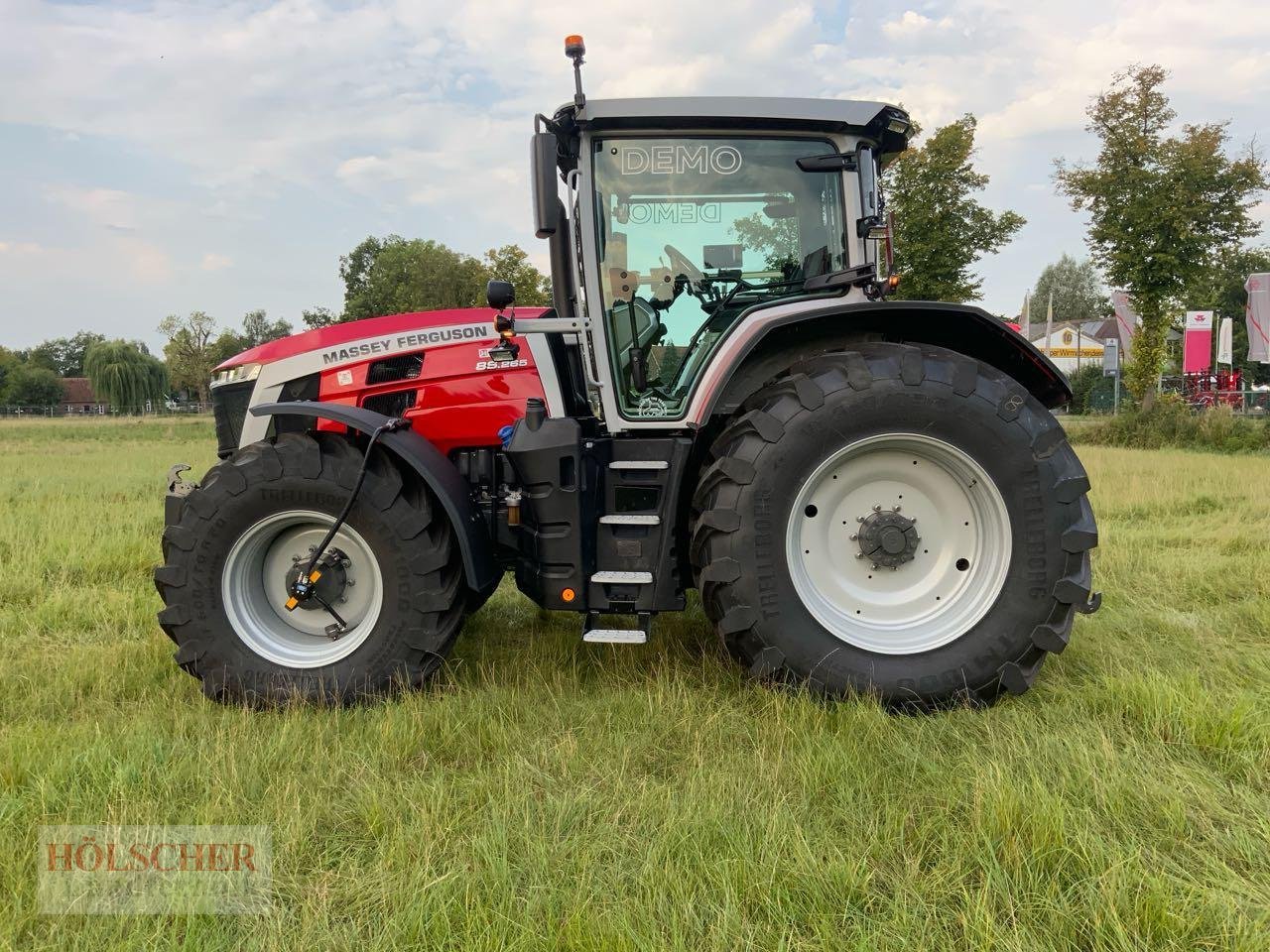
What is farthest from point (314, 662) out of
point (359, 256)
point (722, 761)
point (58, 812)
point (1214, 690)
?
point (359, 256)

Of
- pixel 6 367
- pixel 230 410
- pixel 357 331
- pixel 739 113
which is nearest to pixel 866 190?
pixel 739 113

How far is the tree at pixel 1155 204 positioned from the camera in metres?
15.8

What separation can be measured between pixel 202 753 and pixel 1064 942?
2.45m

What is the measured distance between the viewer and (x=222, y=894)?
1.84m

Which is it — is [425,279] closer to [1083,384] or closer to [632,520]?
[632,520]

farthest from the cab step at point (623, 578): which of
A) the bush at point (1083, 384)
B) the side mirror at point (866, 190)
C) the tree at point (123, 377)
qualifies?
the tree at point (123, 377)

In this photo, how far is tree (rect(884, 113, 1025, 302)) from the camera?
1706 centimetres

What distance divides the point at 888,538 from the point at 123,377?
6195 cm

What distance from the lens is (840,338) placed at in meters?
3.14

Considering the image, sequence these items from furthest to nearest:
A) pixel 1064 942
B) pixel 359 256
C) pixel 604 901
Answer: pixel 359 256, pixel 604 901, pixel 1064 942

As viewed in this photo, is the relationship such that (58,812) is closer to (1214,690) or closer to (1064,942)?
(1064,942)

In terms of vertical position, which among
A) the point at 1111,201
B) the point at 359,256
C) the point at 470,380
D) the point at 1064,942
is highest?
the point at 359,256

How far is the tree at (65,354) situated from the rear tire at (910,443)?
10821 centimetres

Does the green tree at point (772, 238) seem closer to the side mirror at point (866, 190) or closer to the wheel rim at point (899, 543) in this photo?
the side mirror at point (866, 190)
